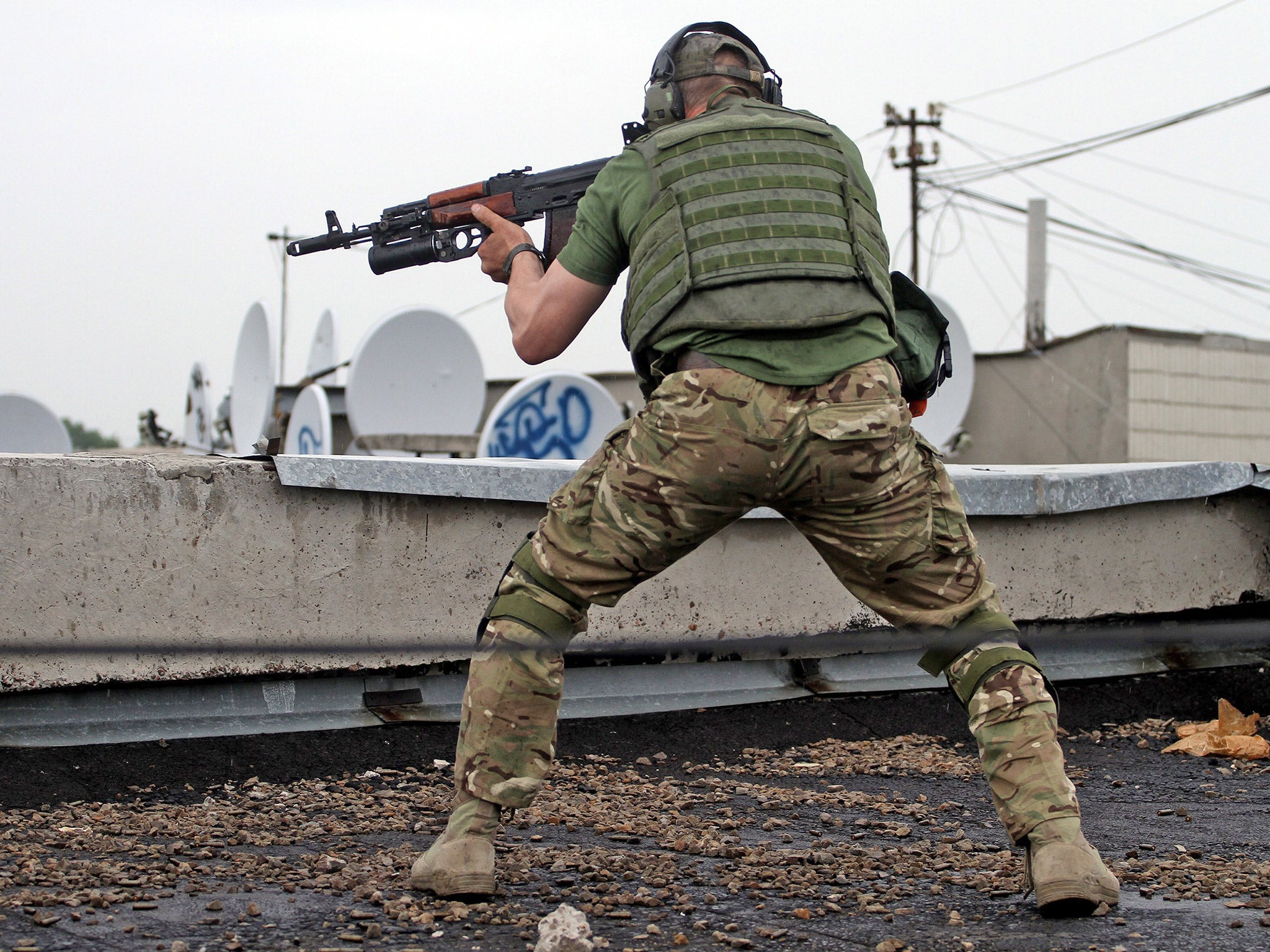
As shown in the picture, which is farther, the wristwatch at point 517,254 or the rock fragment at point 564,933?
the wristwatch at point 517,254

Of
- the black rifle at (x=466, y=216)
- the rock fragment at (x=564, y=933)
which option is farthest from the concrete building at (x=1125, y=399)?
the rock fragment at (x=564, y=933)

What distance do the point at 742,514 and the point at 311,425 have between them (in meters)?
11.1

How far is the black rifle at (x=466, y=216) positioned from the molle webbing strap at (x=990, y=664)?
4.69 ft

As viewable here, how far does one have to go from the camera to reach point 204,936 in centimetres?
224

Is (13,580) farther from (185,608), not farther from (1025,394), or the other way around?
(1025,394)

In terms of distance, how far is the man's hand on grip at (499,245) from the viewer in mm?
2973

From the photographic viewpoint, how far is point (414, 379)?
41.8ft

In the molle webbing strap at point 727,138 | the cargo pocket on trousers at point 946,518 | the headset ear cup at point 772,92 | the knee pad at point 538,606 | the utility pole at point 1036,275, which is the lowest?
the knee pad at point 538,606

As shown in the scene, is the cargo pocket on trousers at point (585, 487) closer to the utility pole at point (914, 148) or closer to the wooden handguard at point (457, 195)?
the wooden handguard at point (457, 195)

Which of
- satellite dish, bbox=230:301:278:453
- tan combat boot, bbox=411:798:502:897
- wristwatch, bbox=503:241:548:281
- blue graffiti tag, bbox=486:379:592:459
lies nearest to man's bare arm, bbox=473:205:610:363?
wristwatch, bbox=503:241:548:281

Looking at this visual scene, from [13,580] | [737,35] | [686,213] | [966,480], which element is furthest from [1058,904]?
[13,580]

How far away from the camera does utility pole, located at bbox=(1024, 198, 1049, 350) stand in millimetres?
23203

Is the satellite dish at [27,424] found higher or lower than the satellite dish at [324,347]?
lower

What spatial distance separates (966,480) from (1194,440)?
19.8 meters
